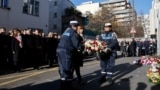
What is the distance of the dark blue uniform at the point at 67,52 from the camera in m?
9.20

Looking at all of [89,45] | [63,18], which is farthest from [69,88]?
[63,18]

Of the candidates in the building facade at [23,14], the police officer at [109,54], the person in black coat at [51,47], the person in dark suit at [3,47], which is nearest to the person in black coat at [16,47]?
the person in dark suit at [3,47]

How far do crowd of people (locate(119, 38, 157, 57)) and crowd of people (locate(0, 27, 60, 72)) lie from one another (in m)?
14.9

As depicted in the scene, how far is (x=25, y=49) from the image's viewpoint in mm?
17453

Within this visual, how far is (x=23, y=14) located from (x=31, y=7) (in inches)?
83.5

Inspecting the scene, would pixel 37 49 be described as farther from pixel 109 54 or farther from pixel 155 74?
pixel 155 74

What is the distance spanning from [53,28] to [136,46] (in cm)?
3143

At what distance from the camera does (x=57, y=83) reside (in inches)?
474

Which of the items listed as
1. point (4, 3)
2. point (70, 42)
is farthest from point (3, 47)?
point (4, 3)

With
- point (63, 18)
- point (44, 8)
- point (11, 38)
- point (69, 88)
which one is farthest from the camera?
point (63, 18)

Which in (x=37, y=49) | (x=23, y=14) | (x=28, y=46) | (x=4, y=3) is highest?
(x=4, y=3)

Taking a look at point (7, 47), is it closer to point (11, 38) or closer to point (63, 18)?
point (11, 38)

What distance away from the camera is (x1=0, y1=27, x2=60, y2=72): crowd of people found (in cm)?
1584

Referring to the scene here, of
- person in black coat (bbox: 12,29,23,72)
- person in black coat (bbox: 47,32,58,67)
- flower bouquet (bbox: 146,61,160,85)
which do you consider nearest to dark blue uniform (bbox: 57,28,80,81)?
flower bouquet (bbox: 146,61,160,85)
